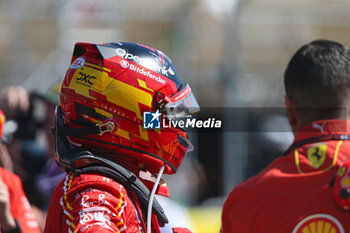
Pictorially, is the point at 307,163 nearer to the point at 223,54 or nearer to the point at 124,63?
the point at 124,63

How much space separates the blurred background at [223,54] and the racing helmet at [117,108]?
380cm

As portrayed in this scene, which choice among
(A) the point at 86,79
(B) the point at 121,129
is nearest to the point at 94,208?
(B) the point at 121,129

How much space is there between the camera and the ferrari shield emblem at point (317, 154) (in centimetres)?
202

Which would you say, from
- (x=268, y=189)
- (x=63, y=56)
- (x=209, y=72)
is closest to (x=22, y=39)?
(x=63, y=56)

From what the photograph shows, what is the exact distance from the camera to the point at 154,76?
7.79 ft

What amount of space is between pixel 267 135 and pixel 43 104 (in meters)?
3.32

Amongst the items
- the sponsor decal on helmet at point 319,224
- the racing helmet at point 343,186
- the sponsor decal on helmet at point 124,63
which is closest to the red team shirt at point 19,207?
the sponsor decal on helmet at point 124,63

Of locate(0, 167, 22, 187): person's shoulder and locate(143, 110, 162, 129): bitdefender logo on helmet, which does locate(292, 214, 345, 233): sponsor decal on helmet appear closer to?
locate(143, 110, 162, 129): bitdefender logo on helmet

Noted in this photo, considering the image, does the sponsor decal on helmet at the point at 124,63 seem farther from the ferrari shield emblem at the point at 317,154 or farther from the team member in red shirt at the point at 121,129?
the ferrari shield emblem at the point at 317,154

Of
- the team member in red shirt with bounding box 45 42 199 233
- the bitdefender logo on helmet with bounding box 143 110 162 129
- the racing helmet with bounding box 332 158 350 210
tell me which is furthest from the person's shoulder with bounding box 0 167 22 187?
the racing helmet with bounding box 332 158 350 210

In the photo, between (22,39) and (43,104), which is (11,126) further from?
(22,39)

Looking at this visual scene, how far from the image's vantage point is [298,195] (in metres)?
1.99

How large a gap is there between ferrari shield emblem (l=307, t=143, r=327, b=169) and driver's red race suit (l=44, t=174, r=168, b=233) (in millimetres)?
631

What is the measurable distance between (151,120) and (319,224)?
2.64 ft
